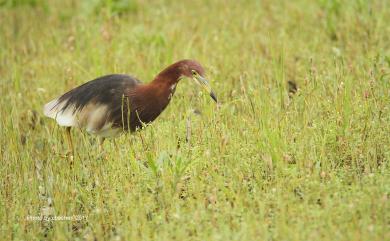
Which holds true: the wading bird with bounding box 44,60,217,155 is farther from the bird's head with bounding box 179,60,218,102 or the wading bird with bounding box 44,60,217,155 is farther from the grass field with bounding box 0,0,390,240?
the grass field with bounding box 0,0,390,240

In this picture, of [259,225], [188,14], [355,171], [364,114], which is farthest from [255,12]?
[259,225]

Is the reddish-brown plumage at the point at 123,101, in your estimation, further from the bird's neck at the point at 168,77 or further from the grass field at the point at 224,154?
the grass field at the point at 224,154

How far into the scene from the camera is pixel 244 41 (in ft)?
26.2

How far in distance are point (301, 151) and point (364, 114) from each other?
717 mm

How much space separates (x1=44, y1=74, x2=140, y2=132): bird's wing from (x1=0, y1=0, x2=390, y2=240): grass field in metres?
0.17

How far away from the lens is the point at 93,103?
5566 mm

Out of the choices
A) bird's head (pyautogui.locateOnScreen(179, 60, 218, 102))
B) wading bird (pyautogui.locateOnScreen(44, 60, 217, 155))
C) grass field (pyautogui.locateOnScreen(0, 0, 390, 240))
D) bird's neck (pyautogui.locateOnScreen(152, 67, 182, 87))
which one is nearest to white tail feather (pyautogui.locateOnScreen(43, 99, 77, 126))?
wading bird (pyautogui.locateOnScreen(44, 60, 217, 155))

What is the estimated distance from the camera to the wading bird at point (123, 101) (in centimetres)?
547

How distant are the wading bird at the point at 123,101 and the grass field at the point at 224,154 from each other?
146mm

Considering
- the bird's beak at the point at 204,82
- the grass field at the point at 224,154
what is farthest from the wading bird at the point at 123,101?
the grass field at the point at 224,154

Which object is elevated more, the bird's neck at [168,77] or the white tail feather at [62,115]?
the bird's neck at [168,77]

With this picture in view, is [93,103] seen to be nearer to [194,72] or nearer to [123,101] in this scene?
[123,101]

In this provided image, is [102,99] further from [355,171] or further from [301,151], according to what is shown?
[355,171]

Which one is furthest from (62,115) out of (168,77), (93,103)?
(168,77)
